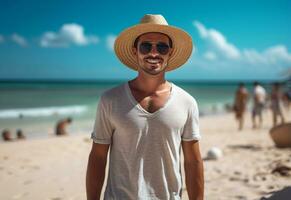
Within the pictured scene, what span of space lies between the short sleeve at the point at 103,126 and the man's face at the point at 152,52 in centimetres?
34

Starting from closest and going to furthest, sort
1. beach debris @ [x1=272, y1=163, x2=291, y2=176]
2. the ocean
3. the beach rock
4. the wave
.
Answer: beach debris @ [x1=272, y1=163, x2=291, y2=176], the beach rock, the ocean, the wave

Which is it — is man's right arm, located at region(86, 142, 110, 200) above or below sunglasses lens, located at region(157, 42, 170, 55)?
below

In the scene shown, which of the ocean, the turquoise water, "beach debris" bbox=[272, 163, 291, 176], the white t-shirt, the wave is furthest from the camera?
the turquoise water

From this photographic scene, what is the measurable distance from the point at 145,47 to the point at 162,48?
105 millimetres

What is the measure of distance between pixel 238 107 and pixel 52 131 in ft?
25.1

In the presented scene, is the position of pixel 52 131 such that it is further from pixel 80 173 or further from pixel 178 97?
pixel 178 97

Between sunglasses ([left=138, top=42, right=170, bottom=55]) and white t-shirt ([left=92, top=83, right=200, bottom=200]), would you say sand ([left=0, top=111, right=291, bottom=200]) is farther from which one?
sunglasses ([left=138, top=42, right=170, bottom=55])

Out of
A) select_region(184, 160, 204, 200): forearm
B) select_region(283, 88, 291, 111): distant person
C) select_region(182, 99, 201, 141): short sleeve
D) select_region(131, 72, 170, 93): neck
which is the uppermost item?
select_region(283, 88, 291, 111): distant person

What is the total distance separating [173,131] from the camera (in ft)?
6.74

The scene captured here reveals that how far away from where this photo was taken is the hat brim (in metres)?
2.21

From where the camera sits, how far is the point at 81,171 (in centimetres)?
→ 687

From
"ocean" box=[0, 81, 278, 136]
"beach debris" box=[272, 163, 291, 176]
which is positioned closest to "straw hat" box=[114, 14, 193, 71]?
"beach debris" box=[272, 163, 291, 176]

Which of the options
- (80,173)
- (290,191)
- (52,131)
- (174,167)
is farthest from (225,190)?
(52,131)

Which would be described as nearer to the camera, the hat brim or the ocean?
the hat brim
